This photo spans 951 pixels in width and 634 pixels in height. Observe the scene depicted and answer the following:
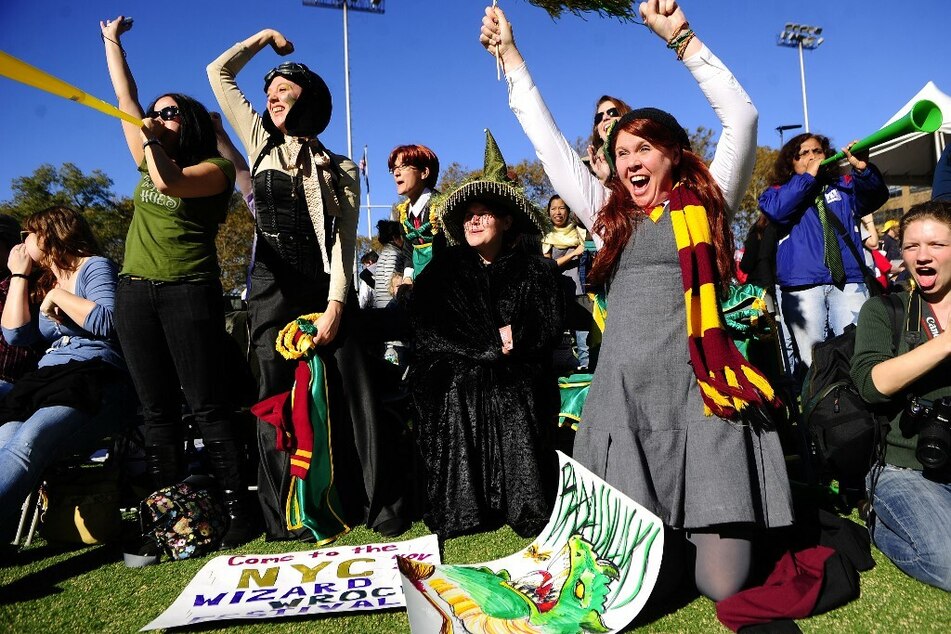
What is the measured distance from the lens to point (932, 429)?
231 cm

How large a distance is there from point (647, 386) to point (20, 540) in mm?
3200

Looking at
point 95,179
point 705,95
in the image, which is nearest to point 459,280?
point 705,95

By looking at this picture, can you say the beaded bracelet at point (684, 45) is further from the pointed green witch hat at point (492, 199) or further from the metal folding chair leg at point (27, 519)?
the metal folding chair leg at point (27, 519)

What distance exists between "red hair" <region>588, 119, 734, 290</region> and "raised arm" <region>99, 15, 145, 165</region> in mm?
2240

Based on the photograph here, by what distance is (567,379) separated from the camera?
3.55 m

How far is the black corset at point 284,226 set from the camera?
328 centimetres

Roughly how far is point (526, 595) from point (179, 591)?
57.2 inches

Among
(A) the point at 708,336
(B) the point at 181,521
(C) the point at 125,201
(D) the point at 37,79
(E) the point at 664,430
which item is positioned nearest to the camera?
(D) the point at 37,79

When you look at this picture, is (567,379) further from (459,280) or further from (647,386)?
(647,386)

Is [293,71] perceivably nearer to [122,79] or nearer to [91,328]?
[122,79]

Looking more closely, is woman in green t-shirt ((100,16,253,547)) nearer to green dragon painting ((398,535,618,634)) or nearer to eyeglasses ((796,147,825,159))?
green dragon painting ((398,535,618,634))

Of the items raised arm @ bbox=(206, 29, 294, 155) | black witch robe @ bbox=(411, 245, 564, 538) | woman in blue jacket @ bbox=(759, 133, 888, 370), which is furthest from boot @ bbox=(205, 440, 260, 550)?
woman in blue jacket @ bbox=(759, 133, 888, 370)

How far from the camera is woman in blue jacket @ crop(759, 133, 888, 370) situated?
165 inches

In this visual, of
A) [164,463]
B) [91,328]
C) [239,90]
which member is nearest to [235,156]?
[239,90]
